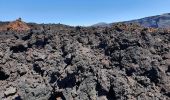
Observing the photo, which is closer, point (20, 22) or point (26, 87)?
point (26, 87)

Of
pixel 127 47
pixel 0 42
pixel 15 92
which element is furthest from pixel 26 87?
pixel 127 47

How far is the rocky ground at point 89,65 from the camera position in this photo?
17.0 metres

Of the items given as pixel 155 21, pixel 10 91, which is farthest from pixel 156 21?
pixel 10 91

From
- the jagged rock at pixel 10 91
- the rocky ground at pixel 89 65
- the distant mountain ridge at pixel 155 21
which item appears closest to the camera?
the rocky ground at pixel 89 65

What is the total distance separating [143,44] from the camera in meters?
18.9

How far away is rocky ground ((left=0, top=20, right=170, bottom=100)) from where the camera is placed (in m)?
17.0

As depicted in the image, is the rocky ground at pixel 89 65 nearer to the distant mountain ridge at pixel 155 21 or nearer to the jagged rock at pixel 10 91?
the jagged rock at pixel 10 91

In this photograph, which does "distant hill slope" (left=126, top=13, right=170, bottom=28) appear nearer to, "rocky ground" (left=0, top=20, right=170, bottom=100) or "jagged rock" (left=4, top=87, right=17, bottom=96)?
"rocky ground" (left=0, top=20, right=170, bottom=100)

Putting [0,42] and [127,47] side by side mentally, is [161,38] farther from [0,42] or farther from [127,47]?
[0,42]

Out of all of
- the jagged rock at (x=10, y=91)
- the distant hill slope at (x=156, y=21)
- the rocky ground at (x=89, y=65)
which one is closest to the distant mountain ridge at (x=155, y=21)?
the distant hill slope at (x=156, y=21)

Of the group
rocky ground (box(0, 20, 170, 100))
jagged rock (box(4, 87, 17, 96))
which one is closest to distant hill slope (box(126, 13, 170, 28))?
rocky ground (box(0, 20, 170, 100))

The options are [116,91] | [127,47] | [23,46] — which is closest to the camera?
[116,91]

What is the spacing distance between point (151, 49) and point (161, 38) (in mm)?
1349

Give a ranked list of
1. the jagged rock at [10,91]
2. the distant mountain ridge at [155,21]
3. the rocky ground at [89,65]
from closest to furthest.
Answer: the rocky ground at [89,65] < the jagged rock at [10,91] < the distant mountain ridge at [155,21]
